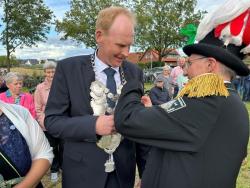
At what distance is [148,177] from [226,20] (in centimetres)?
96

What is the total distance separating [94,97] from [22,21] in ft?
73.7

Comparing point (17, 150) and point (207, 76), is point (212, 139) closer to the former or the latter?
point (207, 76)

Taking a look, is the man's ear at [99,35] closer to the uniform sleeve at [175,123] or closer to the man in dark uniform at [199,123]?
the man in dark uniform at [199,123]

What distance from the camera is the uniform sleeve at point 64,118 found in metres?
2.29

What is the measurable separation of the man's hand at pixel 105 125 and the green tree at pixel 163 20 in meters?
38.0

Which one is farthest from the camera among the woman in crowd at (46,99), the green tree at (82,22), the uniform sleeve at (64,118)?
the green tree at (82,22)

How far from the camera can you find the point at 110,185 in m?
2.59

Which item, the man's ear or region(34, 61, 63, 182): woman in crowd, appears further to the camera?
region(34, 61, 63, 182): woman in crowd

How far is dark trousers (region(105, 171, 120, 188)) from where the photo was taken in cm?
257

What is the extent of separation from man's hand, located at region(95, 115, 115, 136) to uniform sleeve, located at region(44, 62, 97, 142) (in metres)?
0.03

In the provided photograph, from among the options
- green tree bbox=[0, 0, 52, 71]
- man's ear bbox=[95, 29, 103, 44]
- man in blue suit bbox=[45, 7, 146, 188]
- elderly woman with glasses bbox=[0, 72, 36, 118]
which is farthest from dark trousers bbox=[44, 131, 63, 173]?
green tree bbox=[0, 0, 52, 71]

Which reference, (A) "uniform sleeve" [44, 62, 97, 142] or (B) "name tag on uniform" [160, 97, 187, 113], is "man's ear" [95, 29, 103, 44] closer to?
(A) "uniform sleeve" [44, 62, 97, 142]

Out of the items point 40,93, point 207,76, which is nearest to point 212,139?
point 207,76

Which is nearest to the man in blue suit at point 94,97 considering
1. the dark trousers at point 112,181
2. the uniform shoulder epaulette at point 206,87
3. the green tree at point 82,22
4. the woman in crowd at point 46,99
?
the dark trousers at point 112,181
